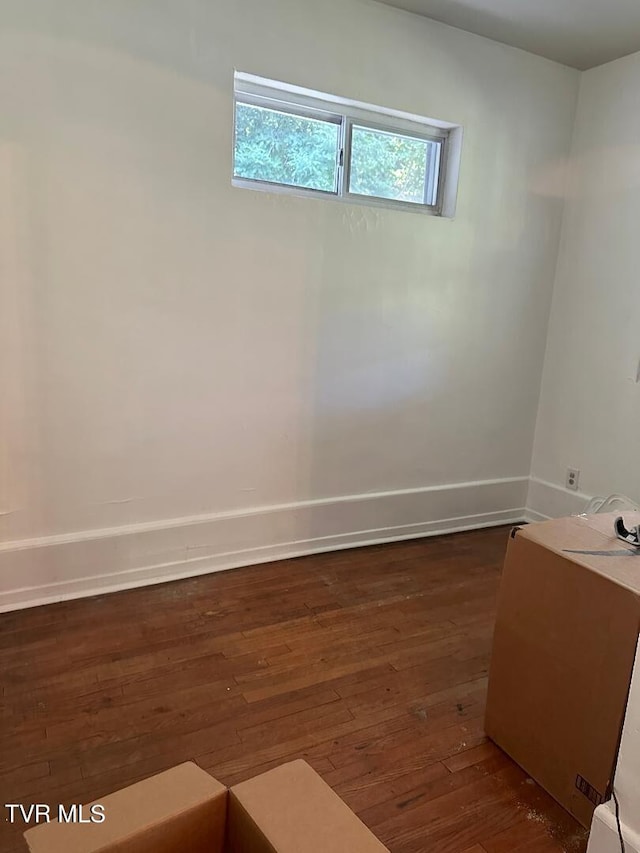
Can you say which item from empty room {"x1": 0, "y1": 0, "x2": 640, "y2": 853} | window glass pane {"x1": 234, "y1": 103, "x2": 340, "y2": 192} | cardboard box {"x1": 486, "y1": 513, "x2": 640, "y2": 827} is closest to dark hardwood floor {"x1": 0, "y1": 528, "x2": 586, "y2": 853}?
empty room {"x1": 0, "y1": 0, "x2": 640, "y2": 853}

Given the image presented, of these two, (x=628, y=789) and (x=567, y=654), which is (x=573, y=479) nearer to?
(x=567, y=654)

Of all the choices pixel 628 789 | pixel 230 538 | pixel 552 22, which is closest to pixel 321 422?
pixel 230 538

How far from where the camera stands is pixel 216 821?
87 centimetres

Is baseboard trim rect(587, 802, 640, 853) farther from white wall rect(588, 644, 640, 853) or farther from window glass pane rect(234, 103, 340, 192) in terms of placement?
window glass pane rect(234, 103, 340, 192)

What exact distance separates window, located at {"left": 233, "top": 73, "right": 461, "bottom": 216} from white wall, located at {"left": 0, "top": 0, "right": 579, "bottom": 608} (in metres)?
0.10

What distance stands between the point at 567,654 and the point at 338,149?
2.37 m

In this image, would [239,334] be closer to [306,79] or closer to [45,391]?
[45,391]

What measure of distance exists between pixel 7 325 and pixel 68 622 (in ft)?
3.71

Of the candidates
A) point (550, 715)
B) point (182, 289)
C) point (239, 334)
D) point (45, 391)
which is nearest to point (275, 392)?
point (239, 334)

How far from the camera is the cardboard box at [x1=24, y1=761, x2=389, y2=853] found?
0.78m

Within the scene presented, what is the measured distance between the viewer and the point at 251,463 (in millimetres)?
2799

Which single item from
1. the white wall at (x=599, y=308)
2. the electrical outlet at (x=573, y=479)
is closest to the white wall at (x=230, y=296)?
the white wall at (x=599, y=308)

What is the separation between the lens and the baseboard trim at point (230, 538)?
7.88ft

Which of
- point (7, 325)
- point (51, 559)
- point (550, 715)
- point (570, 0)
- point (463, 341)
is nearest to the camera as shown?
point (550, 715)
